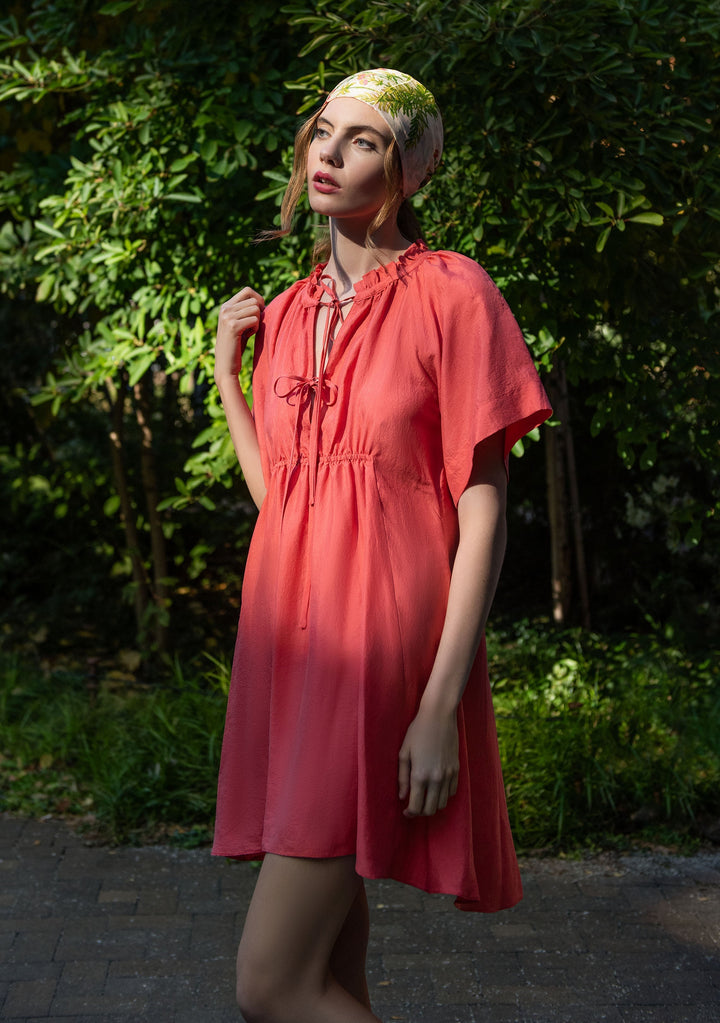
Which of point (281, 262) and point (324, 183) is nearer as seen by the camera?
point (324, 183)

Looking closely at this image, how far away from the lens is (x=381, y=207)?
185cm

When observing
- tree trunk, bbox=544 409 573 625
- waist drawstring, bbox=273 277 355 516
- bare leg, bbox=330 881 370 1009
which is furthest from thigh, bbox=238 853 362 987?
tree trunk, bbox=544 409 573 625

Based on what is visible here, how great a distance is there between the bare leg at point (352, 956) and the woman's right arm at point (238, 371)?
767 mm

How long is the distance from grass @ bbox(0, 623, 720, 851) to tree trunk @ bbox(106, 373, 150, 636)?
0.57m

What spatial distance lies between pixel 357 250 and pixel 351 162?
153 mm

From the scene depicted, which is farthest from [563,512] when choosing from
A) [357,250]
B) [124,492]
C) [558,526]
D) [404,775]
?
[404,775]

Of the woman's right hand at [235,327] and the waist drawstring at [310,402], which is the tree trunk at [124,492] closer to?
the woman's right hand at [235,327]

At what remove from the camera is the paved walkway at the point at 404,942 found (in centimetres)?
285

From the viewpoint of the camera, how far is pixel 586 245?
3.29 metres

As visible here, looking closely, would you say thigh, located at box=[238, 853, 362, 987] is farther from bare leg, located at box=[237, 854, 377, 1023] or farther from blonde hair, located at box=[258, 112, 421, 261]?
blonde hair, located at box=[258, 112, 421, 261]

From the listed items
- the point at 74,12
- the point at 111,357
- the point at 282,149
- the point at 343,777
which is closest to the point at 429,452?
the point at 343,777

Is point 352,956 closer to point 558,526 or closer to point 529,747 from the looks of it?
point 529,747

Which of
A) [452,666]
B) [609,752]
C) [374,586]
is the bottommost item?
[609,752]

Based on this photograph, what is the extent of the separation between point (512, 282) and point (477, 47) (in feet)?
2.28
